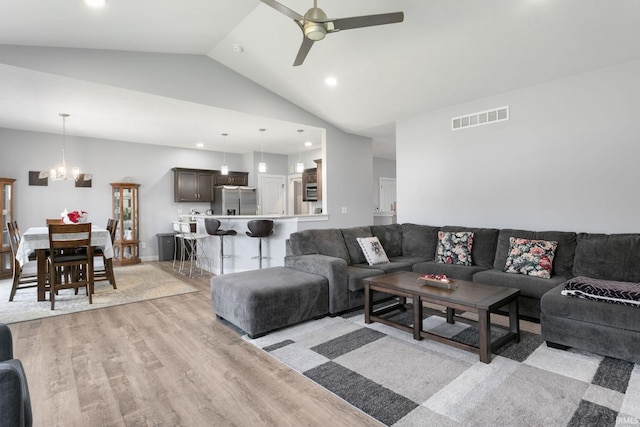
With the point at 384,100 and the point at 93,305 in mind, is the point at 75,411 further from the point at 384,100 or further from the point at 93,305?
the point at 384,100

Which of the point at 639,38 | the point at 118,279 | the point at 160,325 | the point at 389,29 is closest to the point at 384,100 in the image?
the point at 389,29

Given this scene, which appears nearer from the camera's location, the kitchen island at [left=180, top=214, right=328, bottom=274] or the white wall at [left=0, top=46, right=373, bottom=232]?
the white wall at [left=0, top=46, right=373, bottom=232]

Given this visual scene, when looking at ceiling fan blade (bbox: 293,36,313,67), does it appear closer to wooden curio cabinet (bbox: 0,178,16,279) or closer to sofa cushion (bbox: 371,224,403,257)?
sofa cushion (bbox: 371,224,403,257)

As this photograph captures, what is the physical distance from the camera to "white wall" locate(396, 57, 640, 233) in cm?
341

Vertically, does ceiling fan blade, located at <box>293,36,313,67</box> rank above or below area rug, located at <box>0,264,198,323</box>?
above

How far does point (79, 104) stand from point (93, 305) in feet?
9.28

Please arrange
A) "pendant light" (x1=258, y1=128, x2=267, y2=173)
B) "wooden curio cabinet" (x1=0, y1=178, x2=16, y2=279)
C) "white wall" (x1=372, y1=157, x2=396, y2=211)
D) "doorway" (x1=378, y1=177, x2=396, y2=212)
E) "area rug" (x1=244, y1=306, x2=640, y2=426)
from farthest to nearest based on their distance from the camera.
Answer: "doorway" (x1=378, y1=177, x2=396, y2=212)
"white wall" (x1=372, y1=157, x2=396, y2=211)
"pendant light" (x1=258, y1=128, x2=267, y2=173)
"wooden curio cabinet" (x1=0, y1=178, x2=16, y2=279)
"area rug" (x1=244, y1=306, x2=640, y2=426)

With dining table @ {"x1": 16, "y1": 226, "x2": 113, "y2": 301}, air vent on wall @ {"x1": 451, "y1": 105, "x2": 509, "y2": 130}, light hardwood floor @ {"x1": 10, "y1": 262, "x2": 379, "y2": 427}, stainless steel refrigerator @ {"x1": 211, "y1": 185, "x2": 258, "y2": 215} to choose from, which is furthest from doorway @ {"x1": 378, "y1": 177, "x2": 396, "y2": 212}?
dining table @ {"x1": 16, "y1": 226, "x2": 113, "y2": 301}

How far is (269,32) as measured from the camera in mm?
4012

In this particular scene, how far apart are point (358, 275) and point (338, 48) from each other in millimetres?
2763

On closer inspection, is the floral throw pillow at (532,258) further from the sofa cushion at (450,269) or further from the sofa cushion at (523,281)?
the sofa cushion at (450,269)

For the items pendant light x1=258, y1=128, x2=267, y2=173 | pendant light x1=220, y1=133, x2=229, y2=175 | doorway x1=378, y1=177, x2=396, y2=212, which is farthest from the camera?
doorway x1=378, y1=177, x2=396, y2=212

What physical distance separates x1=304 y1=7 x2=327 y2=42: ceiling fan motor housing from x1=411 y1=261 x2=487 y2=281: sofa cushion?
283 cm

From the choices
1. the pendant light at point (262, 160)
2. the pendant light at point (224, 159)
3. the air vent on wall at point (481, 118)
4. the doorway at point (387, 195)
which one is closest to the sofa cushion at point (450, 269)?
the air vent on wall at point (481, 118)
